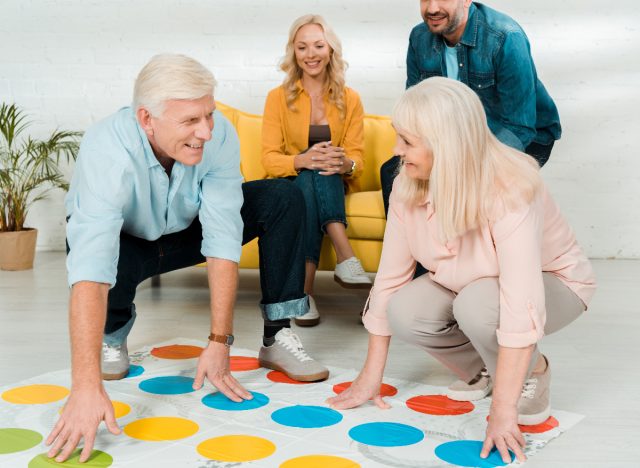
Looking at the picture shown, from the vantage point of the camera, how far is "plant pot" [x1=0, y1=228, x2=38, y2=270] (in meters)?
4.06

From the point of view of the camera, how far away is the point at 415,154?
1.77 meters

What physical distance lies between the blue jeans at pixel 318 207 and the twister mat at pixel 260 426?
746 mm

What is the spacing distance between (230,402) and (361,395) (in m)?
0.35

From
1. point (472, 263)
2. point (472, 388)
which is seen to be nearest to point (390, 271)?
point (472, 263)

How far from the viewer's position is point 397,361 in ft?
8.22

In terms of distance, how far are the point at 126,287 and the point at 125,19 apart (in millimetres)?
2669

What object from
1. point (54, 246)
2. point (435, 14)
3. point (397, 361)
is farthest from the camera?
point (54, 246)

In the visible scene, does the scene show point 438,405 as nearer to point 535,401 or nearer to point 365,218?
point 535,401

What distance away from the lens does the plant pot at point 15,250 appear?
4059mm

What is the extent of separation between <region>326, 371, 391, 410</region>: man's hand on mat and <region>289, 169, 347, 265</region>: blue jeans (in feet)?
3.21

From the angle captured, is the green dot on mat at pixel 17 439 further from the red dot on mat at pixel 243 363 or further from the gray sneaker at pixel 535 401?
the gray sneaker at pixel 535 401

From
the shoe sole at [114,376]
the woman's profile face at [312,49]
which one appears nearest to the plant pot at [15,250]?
the woman's profile face at [312,49]

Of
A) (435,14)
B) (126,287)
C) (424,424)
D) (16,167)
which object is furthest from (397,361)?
(16,167)

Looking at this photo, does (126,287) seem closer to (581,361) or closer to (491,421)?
(491,421)
